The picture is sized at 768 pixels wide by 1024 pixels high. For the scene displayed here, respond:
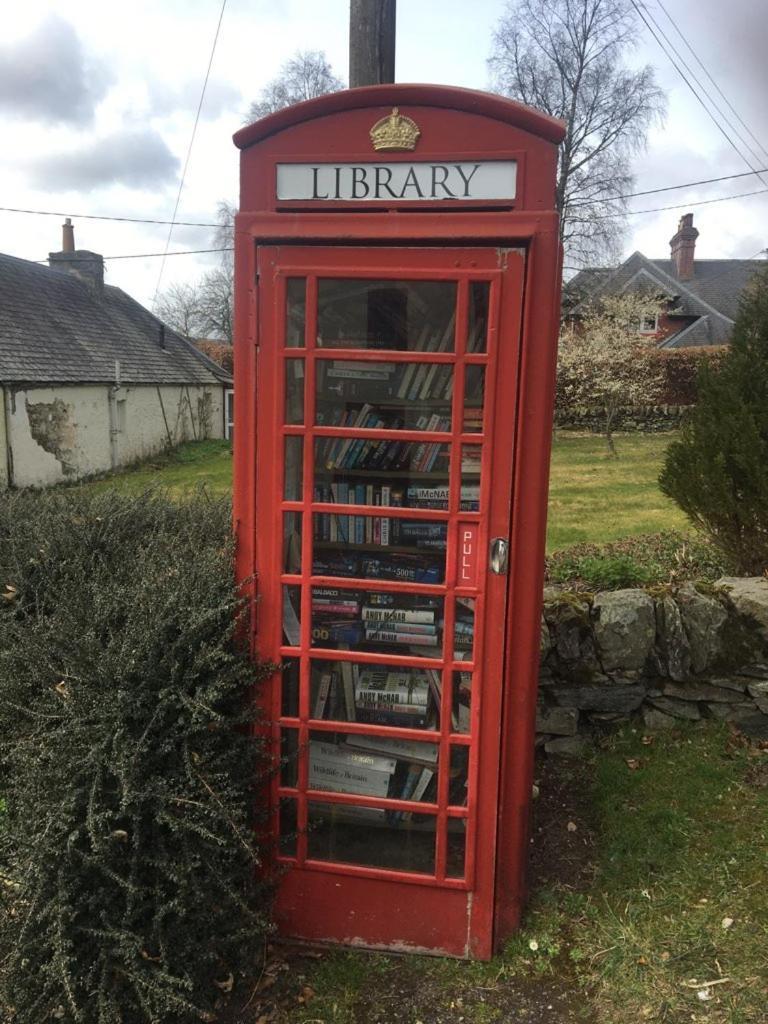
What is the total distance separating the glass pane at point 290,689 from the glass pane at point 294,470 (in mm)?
597

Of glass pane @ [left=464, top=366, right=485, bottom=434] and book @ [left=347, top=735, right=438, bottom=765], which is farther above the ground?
glass pane @ [left=464, top=366, right=485, bottom=434]

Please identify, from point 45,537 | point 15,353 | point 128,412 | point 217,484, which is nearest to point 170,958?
point 45,537

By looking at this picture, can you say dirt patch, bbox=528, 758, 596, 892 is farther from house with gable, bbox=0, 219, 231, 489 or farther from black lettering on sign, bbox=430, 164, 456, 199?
house with gable, bbox=0, 219, 231, 489

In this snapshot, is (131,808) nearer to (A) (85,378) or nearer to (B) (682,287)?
(A) (85,378)

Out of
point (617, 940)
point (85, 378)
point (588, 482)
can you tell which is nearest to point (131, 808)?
point (617, 940)

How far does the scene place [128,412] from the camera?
18891mm

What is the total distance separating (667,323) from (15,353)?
77.6ft

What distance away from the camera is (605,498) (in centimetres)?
905

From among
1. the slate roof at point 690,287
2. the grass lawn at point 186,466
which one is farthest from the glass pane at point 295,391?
the slate roof at point 690,287

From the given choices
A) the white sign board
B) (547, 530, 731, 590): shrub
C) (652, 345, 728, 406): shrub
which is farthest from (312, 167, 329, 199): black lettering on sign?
(652, 345, 728, 406): shrub

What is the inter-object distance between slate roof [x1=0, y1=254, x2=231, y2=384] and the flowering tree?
10.9 metres

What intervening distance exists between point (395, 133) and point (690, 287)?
32371 mm

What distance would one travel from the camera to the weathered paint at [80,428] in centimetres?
1473

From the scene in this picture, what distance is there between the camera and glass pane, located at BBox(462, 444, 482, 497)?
2.48 metres
